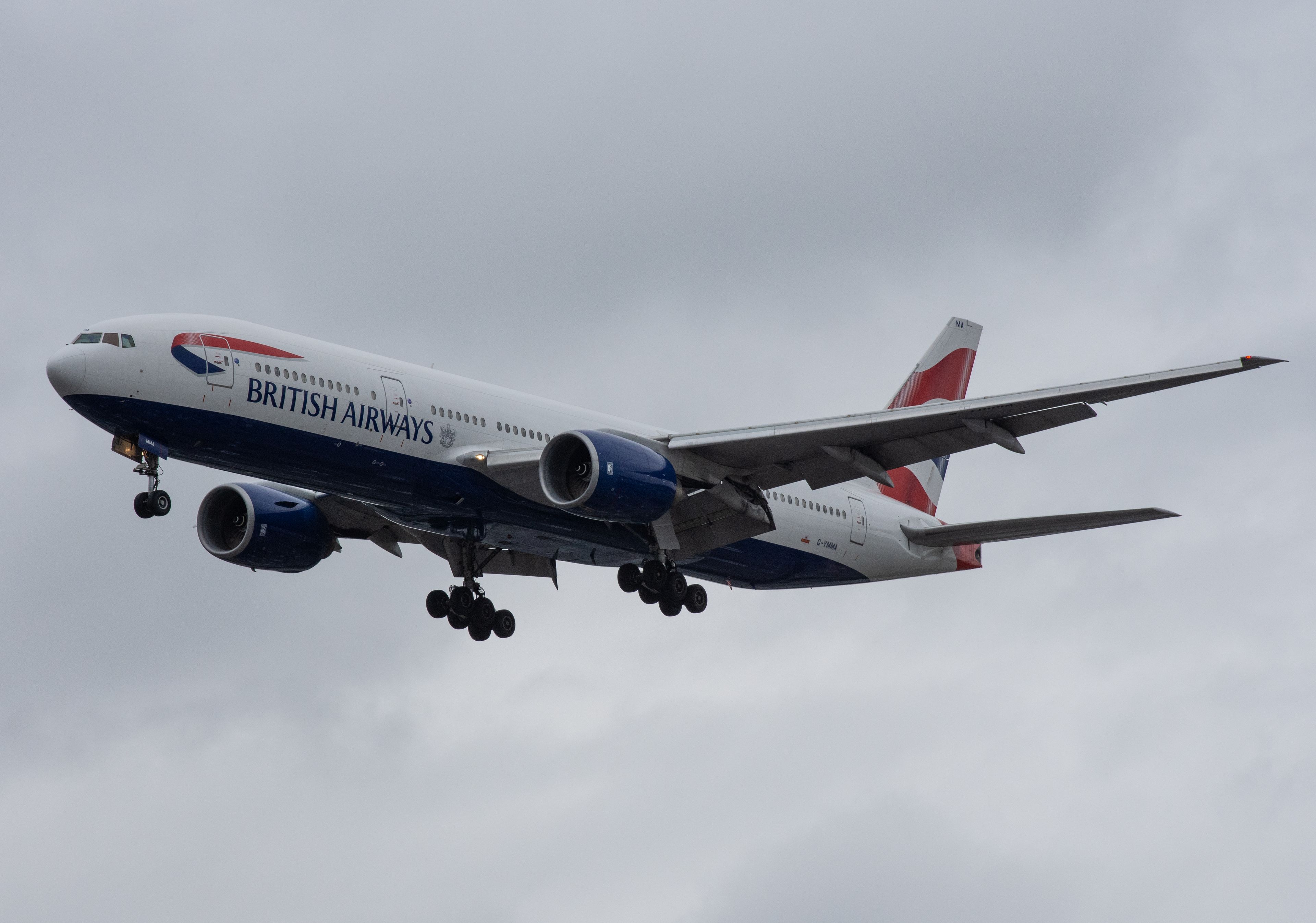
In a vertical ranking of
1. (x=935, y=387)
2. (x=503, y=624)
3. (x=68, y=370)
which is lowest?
(x=503, y=624)

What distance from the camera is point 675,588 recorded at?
1420 inches

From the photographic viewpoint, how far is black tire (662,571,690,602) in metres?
36.0

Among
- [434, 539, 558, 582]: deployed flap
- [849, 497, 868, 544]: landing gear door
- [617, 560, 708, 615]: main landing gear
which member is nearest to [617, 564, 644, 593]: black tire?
[617, 560, 708, 615]: main landing gear

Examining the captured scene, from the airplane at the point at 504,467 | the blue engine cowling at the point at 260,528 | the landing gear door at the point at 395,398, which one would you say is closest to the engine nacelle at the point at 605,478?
the airplane at the point at 504,467

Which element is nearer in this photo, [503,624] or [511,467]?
[511,467]

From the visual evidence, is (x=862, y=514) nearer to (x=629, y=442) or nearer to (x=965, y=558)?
(x=965, y=558)

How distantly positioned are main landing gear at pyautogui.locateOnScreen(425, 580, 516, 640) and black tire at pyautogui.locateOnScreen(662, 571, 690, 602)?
210 inches

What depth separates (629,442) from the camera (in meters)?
32.7

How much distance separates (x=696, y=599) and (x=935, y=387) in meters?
12.7

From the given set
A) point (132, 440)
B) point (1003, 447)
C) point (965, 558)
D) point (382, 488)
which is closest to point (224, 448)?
point (132, 440)

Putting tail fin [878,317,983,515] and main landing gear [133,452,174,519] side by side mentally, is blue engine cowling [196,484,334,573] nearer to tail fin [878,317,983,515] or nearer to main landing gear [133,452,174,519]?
main landing gear [133,452,174,519]

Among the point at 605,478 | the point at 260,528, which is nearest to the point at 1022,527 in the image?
the point at 605,478

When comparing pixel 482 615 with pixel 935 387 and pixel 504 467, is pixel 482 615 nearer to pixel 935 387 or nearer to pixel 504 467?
pixel 504 467

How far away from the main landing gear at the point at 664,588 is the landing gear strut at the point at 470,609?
418cm
